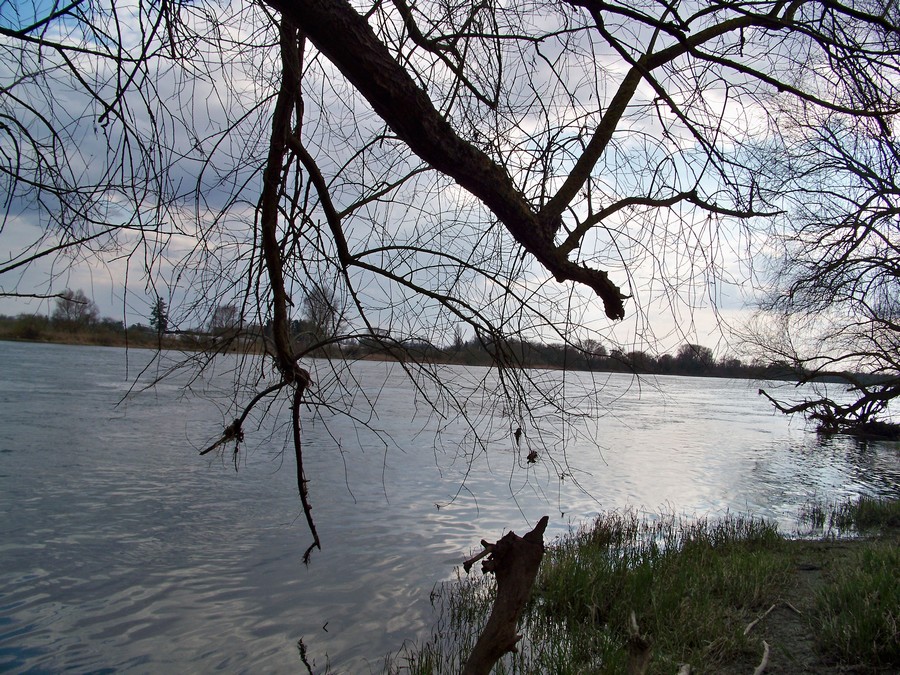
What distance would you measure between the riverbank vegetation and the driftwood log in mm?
570

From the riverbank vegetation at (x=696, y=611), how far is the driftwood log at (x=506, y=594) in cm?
57

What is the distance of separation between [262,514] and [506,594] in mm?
8467

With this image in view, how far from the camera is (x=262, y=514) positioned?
10195 mm

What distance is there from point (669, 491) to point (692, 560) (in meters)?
7.00

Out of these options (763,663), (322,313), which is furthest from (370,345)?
(763,663)

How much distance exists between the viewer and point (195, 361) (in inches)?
128

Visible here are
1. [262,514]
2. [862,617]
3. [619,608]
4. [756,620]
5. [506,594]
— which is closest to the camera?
[506,594]

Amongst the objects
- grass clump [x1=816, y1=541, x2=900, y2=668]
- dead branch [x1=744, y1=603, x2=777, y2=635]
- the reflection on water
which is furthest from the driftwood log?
dead branch [x1=744, y1=603, x2=777, y2=635]

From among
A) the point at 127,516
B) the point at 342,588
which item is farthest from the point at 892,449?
the point at 127,516

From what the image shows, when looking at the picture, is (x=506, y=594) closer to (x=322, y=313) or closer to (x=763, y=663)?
(x=322, y=313)

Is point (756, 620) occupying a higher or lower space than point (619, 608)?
higher

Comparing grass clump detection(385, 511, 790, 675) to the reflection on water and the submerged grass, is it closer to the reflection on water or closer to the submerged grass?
the reflection on water

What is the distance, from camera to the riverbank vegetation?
14.0 ft

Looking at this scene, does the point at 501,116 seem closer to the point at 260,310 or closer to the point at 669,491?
the point at 260,310
